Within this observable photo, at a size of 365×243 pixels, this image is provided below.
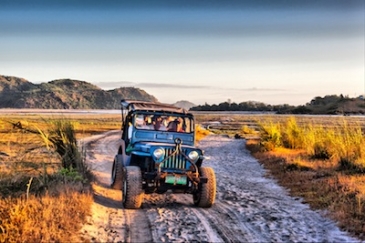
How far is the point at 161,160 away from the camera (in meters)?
11.5

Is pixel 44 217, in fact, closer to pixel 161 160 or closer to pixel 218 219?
pixel 161 160

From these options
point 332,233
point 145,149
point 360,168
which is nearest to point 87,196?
point 145,149

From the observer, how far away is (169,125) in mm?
13445

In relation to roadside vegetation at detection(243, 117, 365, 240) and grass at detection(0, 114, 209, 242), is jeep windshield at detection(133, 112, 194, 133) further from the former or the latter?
roadside vegetation at detection(243, 117, 365, 240)

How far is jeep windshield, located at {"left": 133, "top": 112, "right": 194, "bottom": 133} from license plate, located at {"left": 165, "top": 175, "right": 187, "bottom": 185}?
2.22 metres

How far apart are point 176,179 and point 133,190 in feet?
3.55

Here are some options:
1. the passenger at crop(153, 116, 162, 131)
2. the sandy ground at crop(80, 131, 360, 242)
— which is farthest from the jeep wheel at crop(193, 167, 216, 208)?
the passenger at crop(153, 116, 162, 131)

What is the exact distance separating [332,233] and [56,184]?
6430mm

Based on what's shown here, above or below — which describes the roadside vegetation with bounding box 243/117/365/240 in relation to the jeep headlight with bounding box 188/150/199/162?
Result: below

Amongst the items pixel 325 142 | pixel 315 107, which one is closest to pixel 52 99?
pixel 315 107

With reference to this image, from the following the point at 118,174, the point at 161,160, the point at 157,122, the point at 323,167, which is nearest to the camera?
the point at 161,160

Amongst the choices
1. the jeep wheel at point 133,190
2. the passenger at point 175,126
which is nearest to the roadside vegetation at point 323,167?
the passenger at point 175,126

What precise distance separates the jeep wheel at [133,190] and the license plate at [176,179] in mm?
677

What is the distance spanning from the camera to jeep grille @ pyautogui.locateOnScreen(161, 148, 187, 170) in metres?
11.6
